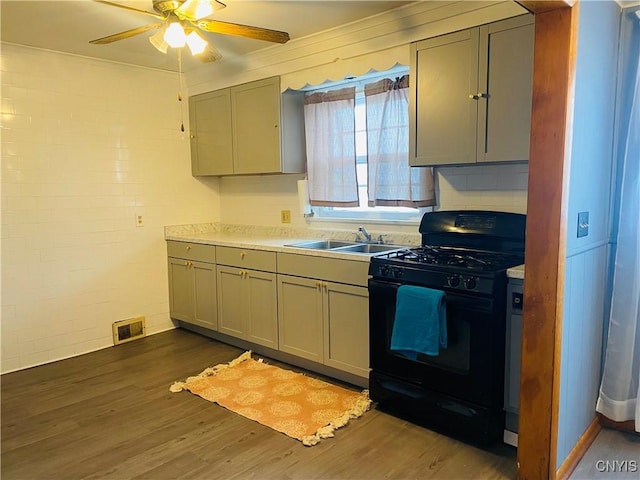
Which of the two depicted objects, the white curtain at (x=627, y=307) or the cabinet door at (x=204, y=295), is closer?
the white curtain at (x=627, y=307)

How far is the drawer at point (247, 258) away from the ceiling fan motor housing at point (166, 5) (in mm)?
1703

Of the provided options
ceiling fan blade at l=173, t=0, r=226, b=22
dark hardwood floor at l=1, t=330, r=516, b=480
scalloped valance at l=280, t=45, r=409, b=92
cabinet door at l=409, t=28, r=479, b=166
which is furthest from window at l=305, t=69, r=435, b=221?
dark hardwood floor at l=1, t=330, r=516, b=480

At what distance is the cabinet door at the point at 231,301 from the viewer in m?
3.78

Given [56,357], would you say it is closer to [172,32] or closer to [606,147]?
[172,32]

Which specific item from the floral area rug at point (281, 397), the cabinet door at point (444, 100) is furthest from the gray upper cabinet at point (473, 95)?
the floral area rug at point (281, 397)

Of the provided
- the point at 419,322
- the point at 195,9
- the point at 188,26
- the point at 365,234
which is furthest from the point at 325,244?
the point at 195,9

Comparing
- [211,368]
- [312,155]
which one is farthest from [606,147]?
[211,368]

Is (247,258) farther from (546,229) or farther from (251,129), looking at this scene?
(546,229)

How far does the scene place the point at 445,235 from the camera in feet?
10.0

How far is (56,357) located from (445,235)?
122 inches

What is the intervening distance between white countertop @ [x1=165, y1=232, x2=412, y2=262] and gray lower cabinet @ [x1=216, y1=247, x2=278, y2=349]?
0.05m

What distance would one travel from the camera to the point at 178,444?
2508mm

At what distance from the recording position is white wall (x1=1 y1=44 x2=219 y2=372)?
3535 millimetres

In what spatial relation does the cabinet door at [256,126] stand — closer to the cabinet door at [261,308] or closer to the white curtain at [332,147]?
the white curtain at [332,147]
